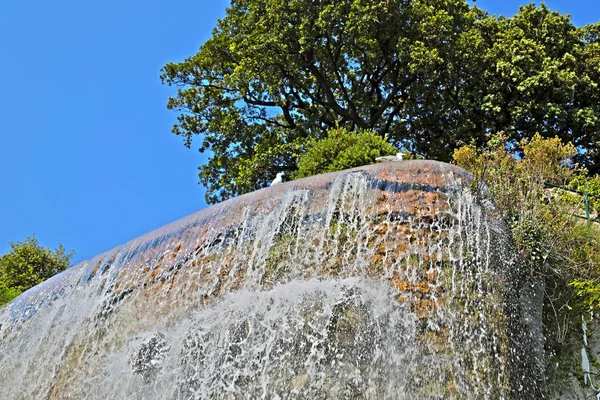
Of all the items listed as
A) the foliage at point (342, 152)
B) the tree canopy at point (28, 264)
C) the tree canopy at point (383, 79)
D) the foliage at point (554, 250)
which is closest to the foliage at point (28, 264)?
the tree canopy at point (28, 264)

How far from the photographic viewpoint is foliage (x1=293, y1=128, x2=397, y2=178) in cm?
1071

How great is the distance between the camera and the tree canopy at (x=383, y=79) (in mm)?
16188

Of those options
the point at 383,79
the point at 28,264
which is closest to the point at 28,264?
the point at 28,264

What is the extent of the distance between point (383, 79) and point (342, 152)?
Answer: 789cm

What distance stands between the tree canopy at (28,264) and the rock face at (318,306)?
41.2ft

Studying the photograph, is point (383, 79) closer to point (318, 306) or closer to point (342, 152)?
point (342, 152)

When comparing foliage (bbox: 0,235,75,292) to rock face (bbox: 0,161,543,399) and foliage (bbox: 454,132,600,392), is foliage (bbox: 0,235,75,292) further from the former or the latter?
foliage (bbox: 454,132,600,392)

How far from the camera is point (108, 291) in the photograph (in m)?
7.34

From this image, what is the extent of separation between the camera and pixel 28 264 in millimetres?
19422

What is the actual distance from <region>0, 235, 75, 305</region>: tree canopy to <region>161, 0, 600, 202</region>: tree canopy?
554 cm

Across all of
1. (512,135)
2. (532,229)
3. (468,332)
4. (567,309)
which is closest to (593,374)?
(567,309)

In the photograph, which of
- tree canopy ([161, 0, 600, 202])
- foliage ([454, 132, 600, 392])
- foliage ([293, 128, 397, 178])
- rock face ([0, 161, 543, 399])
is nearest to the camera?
rock face ([0, 161, 543, 399])

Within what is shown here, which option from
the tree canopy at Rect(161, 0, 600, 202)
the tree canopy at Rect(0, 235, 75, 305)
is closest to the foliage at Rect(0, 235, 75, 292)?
the tree canopy at Rect(0, 235, 75, 305)

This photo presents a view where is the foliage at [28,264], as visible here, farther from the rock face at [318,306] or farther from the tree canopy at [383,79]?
the rock face at [318,306]
